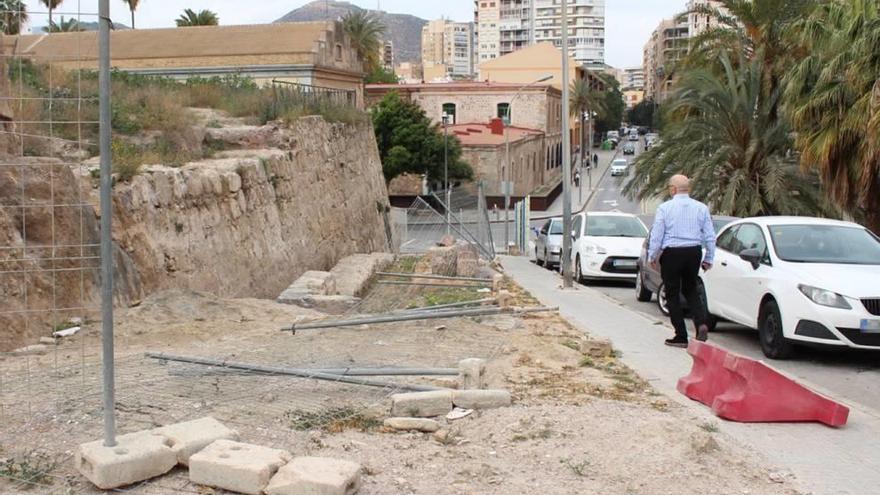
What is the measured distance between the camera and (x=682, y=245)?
8727 millimetres

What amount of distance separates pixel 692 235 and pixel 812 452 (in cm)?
341

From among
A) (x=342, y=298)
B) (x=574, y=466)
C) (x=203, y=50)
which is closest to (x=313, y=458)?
(x=574, y=466)

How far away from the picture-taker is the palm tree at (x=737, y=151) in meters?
23.4

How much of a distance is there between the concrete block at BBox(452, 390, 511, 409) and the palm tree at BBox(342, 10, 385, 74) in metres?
68.2

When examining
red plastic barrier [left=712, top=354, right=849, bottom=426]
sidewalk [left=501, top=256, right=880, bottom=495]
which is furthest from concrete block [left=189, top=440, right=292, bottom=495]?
red plastic barrier [left=712, top=354, right=849, bottom=426]

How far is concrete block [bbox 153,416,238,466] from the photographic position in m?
4.99

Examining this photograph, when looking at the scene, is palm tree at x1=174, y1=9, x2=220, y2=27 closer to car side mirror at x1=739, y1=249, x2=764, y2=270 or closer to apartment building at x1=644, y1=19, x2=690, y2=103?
apartment building at x1=644, y1=19, x2=690, y2=103

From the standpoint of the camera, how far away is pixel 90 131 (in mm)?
13984

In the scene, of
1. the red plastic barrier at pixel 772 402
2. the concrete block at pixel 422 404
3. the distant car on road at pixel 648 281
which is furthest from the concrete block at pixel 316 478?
the distant car on road at pixel 648 281

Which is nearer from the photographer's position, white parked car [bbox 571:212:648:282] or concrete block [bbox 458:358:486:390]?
concrete block [bbox 458:358:486:390]

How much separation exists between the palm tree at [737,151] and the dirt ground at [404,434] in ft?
54.4

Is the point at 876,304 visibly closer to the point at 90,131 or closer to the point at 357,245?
the point at 90,131

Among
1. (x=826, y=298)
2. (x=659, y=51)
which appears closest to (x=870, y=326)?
(x=826, y=298)

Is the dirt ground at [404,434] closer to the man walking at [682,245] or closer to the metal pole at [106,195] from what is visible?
the metal pole at [106,195]
